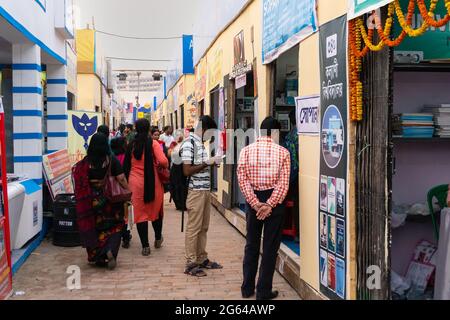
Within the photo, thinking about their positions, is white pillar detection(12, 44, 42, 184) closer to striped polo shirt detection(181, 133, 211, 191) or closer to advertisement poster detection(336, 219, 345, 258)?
striped polo shirt detection(181, 133, 211, 191)

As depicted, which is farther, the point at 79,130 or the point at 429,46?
the point at 79,130

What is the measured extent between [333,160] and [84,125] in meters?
6.80

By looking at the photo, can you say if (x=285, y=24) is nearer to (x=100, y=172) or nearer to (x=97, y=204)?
(x=100, y=172)

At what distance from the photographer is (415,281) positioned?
4.45m

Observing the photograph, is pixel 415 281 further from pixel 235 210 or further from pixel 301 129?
pixel 235 210

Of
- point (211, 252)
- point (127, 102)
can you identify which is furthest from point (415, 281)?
point (127, 102)

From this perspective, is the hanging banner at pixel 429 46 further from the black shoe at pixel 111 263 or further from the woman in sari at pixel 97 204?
the black shoe at pixel 111 263

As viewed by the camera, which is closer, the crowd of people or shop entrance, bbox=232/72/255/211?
the crowd of people

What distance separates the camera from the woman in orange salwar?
Answer: 608cm

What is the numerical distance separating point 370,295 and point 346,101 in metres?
1.43

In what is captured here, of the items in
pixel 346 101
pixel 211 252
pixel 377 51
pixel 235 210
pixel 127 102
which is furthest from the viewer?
pixel 127 102

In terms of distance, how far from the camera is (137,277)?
527 centimetres

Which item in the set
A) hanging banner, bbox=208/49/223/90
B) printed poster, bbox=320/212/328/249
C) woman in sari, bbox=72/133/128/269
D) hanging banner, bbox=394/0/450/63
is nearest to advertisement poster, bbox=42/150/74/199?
woman in sari, bbox=72/133/128/269

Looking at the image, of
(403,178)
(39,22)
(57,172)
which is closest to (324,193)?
(403,178)
